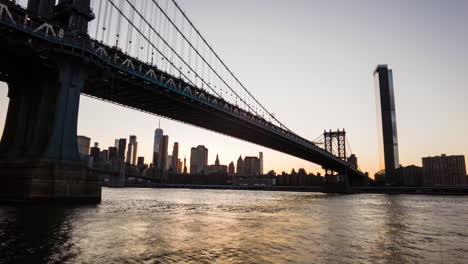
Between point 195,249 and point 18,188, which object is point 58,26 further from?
point 195,249

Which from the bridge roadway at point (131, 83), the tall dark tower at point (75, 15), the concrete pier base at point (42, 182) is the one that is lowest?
the concrete pier base at point (42, 182)

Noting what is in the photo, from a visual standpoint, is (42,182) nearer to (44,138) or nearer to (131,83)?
(44,138)

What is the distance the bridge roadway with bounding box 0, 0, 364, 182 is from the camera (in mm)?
25453

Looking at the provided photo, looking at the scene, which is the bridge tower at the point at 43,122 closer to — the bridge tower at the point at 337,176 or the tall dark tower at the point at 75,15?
the tall dark tower at the point at 75,15

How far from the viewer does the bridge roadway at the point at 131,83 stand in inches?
1002

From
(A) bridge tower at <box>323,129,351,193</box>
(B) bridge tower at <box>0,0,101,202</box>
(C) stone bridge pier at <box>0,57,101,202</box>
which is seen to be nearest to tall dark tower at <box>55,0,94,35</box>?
(B) bridge tower at <box>0,0,101,202</box>

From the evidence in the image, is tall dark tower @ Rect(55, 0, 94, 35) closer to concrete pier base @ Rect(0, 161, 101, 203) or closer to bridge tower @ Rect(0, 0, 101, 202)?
bridge tower @ Rect(0, 0, 101, 202)

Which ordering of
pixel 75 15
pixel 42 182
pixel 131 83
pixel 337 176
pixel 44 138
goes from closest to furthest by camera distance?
1. pixel 42 182
2. pixel 44 138
3. pixel 75 15
4. pixel 131 83
5. pixel 337 176

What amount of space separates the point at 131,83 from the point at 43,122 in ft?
35.8

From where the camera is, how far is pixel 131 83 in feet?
118

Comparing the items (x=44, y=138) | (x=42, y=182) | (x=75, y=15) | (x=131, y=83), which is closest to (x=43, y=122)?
(x=44, y=138)

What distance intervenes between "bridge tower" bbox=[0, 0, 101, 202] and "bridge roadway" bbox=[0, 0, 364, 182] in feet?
1.30

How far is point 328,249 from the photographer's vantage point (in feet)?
31.2

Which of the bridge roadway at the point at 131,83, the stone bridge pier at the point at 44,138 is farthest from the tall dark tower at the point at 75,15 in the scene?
the stone bridge pier at the point at 44,138
